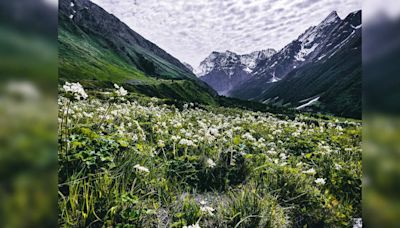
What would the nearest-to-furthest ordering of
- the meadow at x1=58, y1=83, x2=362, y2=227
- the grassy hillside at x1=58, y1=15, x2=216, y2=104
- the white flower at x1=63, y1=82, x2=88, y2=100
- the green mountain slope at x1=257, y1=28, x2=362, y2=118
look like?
the meadow at x1=58, y1=83, x2=362, y2=227
the white flower at x1=63, y1=82, x2=88, y2=100
the grassy hillside at x1=58, y1=15, x2=216, y2=104
the green mountain slope at x1=257, y1=28, x2=362, y2=118

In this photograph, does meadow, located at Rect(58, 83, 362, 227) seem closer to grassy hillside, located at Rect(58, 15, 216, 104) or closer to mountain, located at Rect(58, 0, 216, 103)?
grassy hillside, located at Rect(58, 15, 216, 104)

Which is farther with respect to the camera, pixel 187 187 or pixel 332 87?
pixel 332 87

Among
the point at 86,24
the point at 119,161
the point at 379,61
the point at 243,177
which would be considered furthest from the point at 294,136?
the point at 86,24

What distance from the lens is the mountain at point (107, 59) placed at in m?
79.0

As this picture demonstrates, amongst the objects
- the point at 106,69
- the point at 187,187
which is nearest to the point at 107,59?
the point at 106,69

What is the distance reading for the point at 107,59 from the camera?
116 metres

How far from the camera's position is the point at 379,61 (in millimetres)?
1467

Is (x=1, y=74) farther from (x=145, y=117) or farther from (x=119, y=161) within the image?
A: (x=145, y=117)

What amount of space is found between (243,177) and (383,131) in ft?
9.27

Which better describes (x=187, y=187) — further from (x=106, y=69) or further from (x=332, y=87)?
(x=332, y=87)

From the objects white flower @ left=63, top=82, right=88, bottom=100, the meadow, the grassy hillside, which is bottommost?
the meadow

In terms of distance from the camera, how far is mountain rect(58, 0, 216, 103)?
79000mm

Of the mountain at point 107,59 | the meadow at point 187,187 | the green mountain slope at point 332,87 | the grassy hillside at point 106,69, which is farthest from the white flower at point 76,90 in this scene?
the green mountain slope at point 332,87

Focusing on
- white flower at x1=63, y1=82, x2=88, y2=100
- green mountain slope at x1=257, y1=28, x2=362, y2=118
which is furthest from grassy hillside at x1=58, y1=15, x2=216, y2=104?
white flower at x1=63, y1=82, x2=88, y2=100
